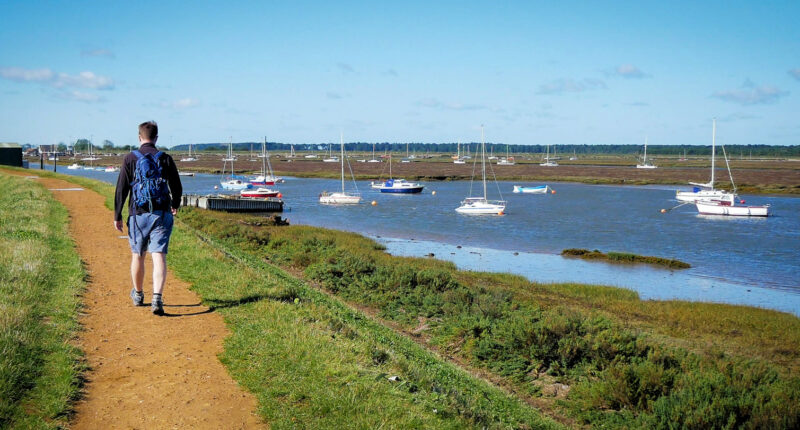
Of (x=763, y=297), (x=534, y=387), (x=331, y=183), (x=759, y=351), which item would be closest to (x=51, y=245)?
(x=534, y=387)

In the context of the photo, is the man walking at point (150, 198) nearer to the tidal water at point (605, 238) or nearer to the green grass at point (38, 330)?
the green grass at point (38, 330)

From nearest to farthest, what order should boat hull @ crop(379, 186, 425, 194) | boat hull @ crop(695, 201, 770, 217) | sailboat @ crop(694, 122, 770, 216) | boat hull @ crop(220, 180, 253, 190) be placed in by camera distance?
1. boat hull @ crop(695, 201, 770, 217)
2. sailboat @ crop(694, 122, 770, 216)
3. boat hull @ crop(379, 186, 425, 194)
4. boat hull @ crop(220, 180, 253, 190)

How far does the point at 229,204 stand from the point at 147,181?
1915 inches

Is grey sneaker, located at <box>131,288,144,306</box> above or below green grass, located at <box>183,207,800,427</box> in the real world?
above

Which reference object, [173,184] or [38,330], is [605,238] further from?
[38,330]

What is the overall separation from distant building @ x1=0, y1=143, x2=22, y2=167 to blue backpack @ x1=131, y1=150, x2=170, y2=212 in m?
70.2

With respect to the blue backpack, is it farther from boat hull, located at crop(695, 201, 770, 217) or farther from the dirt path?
boat hull, located at crop(695, 201, 770, 217)

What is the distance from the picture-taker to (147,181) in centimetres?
833

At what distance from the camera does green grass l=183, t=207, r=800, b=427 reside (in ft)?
30.3

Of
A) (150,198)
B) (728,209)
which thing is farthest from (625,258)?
(728,209)

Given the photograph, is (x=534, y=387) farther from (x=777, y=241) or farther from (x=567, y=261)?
(x=777, y=241)

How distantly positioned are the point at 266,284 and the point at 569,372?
5.19m

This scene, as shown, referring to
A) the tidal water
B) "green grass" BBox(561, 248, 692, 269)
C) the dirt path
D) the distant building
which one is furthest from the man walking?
the distant building

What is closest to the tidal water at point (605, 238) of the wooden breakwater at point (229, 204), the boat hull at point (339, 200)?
the boat hull at point (339, 200)
